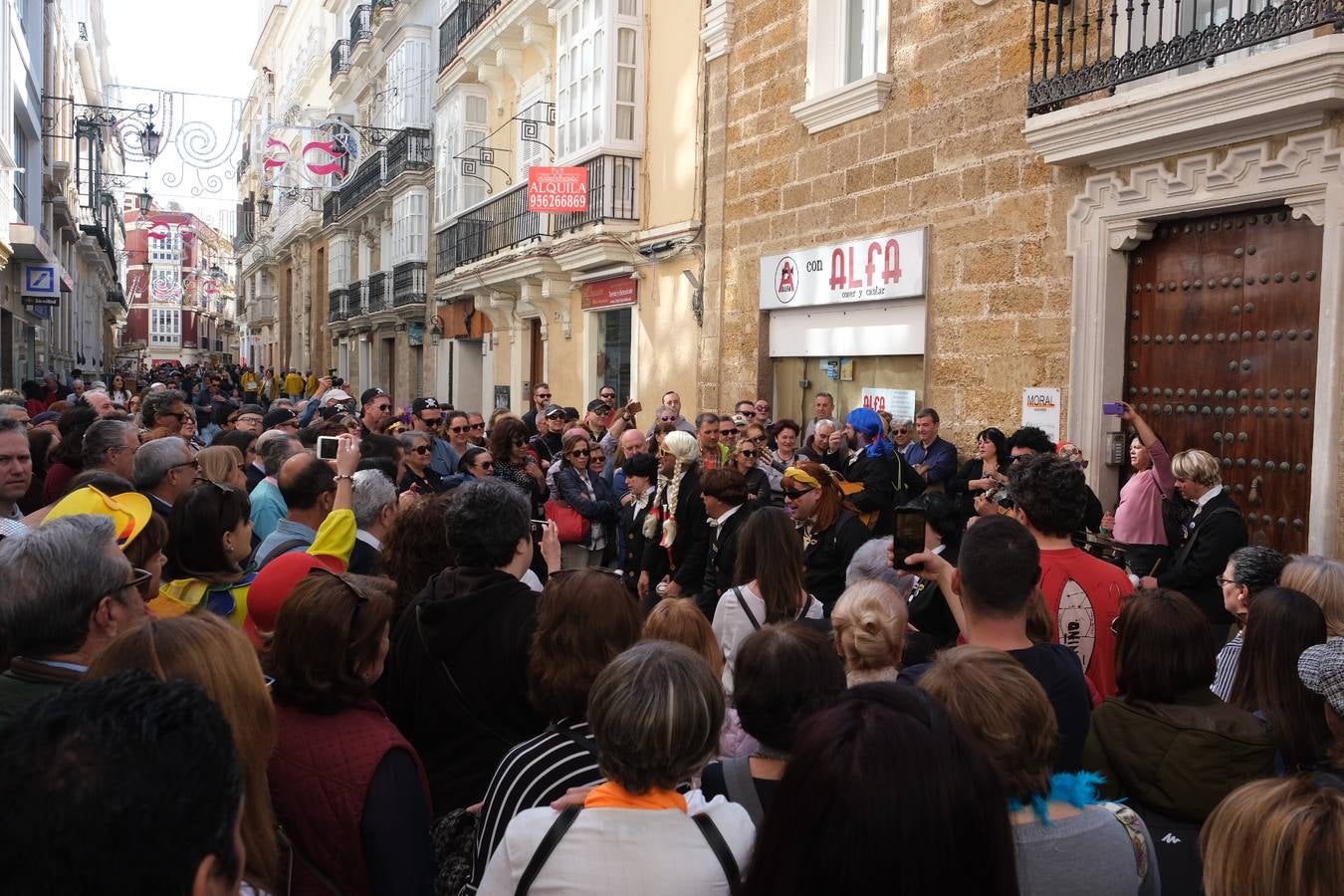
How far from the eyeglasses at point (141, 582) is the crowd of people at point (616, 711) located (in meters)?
0.03

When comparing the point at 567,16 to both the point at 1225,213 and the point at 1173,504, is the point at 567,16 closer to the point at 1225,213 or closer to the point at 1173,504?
the point at 1225,213

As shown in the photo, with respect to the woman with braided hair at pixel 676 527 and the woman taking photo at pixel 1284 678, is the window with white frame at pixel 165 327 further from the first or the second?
the woman taking photo at pixel 1284 678

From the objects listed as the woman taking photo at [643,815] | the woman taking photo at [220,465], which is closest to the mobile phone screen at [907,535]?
the woman taking photo at [643,815]

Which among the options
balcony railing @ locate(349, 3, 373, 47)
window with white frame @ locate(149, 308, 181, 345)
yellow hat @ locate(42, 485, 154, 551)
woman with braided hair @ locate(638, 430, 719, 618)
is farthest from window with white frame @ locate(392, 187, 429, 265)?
window with white frame @ locate(149, 308, 181, 345)

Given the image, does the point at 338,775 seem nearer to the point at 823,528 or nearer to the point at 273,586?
the point at 273,586

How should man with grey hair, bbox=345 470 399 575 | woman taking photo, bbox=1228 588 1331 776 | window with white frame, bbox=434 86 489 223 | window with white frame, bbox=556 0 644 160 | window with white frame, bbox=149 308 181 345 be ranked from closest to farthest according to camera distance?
1. woman taking photo, bbox=1228 588 1331 776
2. man with grey hair, bbox=345 470 399 575
3. window with white frame, bbox=556 0 644 160
4. window with white frame, bbox=434 86 489 223
5. window with white frame, bbox=149 308 181 345

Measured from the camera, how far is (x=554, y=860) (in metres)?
1.95

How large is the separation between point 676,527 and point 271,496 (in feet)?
7.57

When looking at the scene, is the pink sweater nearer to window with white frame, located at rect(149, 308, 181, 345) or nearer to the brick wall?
the brick wall

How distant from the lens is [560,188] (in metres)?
16.2

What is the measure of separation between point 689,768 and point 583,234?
14.8 meters

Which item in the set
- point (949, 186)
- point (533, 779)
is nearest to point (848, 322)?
point (949, 186)

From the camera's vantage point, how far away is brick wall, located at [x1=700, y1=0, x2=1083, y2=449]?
8727 millimetres

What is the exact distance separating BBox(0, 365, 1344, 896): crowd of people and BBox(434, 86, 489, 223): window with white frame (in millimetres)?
18900
